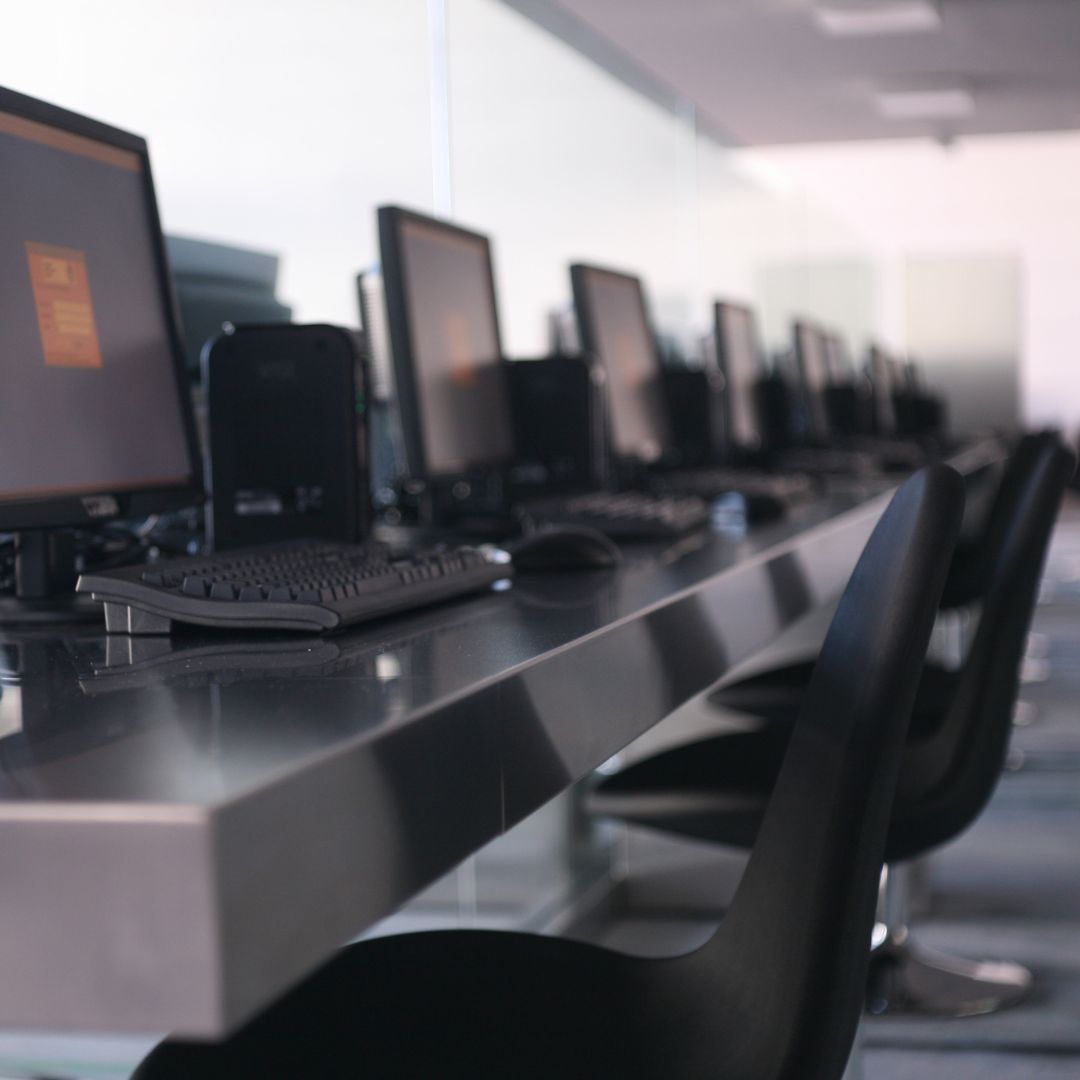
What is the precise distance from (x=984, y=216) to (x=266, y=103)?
12.5 m

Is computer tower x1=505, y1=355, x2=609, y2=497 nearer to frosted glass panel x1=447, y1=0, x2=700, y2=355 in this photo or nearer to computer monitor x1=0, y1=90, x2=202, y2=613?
frosted glass panel x1=447, y1=0, x2=700, y2=355

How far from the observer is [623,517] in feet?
7.43

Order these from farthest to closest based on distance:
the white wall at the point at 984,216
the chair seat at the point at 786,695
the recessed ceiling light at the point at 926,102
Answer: the white wall at the point at 984,216, the recessed ceiling light at the point at 926,102, the chair seat at the point at 786,695

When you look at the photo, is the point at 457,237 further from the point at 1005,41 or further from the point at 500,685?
the point at 1005,41

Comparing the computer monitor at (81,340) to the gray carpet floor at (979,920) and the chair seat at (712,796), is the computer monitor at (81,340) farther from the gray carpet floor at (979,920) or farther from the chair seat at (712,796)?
the gray carpet floor at (979,920)

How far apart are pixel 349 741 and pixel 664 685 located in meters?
0.69

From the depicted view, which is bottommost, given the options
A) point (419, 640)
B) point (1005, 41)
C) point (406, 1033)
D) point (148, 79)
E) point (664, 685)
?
point (406, 1033)

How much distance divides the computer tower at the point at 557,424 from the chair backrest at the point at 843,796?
73.4 inches

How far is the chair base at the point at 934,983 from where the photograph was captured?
2.98 metres

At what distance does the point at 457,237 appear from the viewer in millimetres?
2654

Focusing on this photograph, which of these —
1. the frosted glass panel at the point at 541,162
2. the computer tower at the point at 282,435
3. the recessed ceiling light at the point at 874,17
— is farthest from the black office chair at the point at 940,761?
the recessed ceiling light at the point at 874,17

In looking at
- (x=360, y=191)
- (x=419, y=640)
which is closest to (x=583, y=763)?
(x=419, y=640)

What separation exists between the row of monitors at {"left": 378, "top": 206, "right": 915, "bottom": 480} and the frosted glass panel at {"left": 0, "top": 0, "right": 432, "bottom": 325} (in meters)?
0.32

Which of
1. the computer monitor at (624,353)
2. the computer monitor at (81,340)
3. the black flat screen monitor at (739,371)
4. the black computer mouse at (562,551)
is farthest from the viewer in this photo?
the black flat screen monitor at (739,371)
